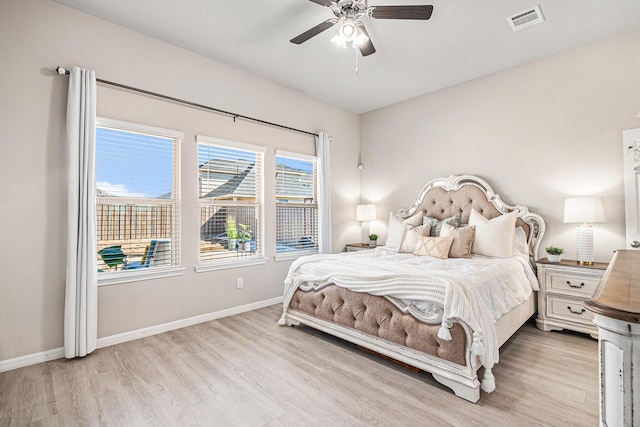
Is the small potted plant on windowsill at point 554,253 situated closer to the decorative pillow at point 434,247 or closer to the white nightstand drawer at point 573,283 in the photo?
the white nightstand drawer at point 573,283

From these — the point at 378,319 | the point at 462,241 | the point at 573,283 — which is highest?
the point at 462,241

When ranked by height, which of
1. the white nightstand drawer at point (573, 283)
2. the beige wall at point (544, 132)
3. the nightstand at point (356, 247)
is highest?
the beige wall at point (544, 132)

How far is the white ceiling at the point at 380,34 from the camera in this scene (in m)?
2.70

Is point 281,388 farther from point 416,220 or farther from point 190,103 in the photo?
point 190,103

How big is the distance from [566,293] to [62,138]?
193 inches

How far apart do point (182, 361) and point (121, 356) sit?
0.57 m

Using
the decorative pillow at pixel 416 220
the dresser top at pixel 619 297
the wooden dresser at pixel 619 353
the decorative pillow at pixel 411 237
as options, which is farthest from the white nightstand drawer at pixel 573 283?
the wooden dresser at pixel 619 353

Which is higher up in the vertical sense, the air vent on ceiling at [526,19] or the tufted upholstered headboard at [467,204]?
the air vent on ceiling at [526,19]

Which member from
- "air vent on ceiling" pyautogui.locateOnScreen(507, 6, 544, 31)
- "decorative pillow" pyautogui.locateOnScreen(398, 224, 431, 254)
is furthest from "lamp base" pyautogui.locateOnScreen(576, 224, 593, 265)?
"air vent on ceiling" pyautogui.locateOnScreen(507, 6, 544, 31)


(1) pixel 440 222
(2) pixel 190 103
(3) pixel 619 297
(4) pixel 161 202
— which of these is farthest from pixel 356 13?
(1) pixel 440 222

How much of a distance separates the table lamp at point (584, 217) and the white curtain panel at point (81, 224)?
4523mm

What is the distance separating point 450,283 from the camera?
7.00 ft

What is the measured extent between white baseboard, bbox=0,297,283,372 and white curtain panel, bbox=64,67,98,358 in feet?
0.54

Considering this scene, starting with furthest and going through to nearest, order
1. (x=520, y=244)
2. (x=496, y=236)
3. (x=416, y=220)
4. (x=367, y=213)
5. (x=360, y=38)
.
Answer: (x=367, y=213), (x=416, y=220), (x=520, y=244), (x=496, y=236), (x=360, y=38)
